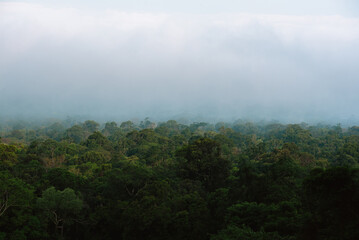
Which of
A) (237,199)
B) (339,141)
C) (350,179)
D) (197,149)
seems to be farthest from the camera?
(339,141)

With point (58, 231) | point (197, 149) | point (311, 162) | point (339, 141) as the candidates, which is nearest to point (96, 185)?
point (58, 231)

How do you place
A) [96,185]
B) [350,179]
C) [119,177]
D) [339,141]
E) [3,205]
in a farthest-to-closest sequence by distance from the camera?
[339,141] → [96,185] → [119,177] → [3,205] → [350,179]

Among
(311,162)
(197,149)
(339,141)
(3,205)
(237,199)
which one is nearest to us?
(3,205)

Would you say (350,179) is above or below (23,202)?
above

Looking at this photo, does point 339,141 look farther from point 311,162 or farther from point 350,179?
point 350,179

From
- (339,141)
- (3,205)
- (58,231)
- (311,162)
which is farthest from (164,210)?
(339,141)

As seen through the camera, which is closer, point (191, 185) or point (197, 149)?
point (191, 185)

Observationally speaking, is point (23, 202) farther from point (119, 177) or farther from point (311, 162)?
point (311, 162)

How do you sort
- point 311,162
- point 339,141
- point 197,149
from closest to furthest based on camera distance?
point 197,149
point 311,162
point 339,141

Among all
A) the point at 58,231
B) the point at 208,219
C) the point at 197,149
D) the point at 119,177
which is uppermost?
the point at 197,149
